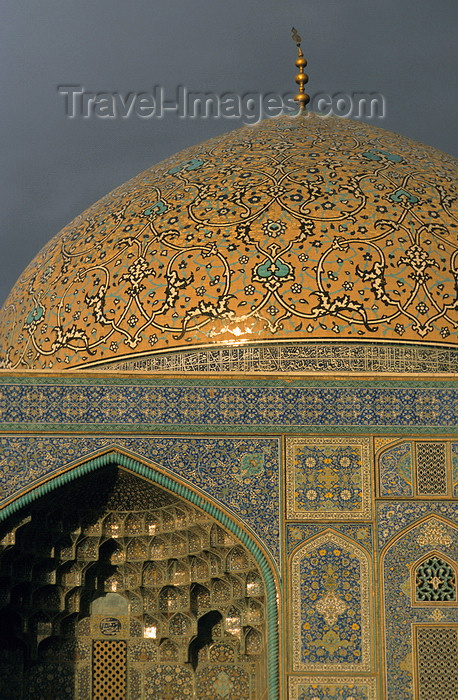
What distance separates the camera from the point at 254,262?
29.1 ft

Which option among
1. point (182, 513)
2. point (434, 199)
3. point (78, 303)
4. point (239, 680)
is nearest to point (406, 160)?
point (434, 199)

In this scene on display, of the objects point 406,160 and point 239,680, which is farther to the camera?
point 406,160

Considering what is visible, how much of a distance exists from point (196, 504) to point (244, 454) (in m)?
0.39

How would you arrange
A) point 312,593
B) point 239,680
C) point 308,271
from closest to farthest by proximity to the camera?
point 312,593
point 239,680
point 308,271

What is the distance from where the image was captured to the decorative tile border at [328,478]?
7.68 meters

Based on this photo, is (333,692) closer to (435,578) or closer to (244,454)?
(435,578)

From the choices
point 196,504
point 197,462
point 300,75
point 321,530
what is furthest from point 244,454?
point 300,75

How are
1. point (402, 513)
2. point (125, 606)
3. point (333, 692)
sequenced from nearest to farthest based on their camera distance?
point (333, 692) < point (402, 513) < point (125, 606)

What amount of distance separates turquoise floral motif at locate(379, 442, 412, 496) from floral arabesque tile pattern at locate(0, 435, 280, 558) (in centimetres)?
61

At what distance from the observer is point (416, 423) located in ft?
25.7

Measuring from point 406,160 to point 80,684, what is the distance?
431cm

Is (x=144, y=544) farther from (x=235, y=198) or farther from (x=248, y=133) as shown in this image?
(x=248, y=133)

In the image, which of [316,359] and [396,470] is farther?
[316,359]

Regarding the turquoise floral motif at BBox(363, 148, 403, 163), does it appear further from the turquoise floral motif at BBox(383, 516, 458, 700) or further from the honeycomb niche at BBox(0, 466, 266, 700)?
the honeycomb niche at BBox(0, 466, 266, 700)
